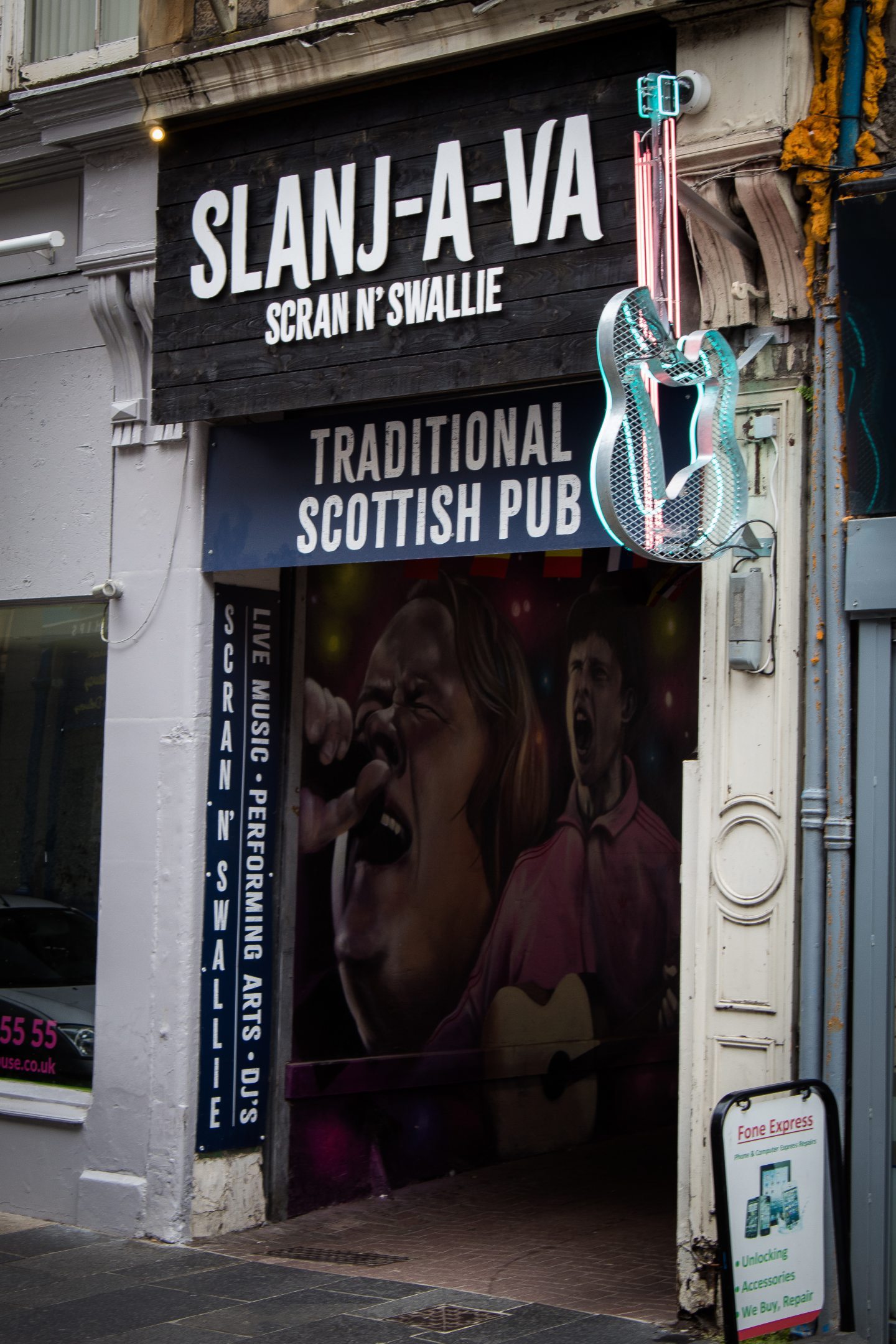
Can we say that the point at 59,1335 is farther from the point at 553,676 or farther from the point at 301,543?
the point at 553,676

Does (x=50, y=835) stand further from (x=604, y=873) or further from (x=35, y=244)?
(x=604, y=873)

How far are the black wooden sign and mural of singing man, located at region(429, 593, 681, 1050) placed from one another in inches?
134

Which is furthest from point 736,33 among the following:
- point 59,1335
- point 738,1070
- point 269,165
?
point 59,1335

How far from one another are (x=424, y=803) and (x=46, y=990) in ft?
8.00

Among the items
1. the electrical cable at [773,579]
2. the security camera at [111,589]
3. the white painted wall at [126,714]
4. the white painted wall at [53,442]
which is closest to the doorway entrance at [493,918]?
the white painted wall at [126,714]

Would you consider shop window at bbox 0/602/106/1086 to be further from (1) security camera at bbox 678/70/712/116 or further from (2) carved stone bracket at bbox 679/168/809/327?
(1) security camera at bbox 678/70/712/116

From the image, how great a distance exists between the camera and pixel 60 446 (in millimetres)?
9031

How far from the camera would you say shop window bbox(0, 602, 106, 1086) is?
884cm

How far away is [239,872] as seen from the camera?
8359mm

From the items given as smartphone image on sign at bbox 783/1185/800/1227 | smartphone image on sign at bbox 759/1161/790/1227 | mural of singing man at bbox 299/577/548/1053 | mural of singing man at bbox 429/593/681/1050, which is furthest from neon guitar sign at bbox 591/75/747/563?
mural of singing man at bbox 429/593/681/1050

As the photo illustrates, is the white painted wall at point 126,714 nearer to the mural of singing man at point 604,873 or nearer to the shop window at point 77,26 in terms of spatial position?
the shop window at point 77,26

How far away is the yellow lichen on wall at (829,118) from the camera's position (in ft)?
21.0

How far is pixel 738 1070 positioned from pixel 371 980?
10.8 feet

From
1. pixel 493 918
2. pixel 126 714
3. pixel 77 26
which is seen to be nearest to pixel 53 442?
pixel 126 714
